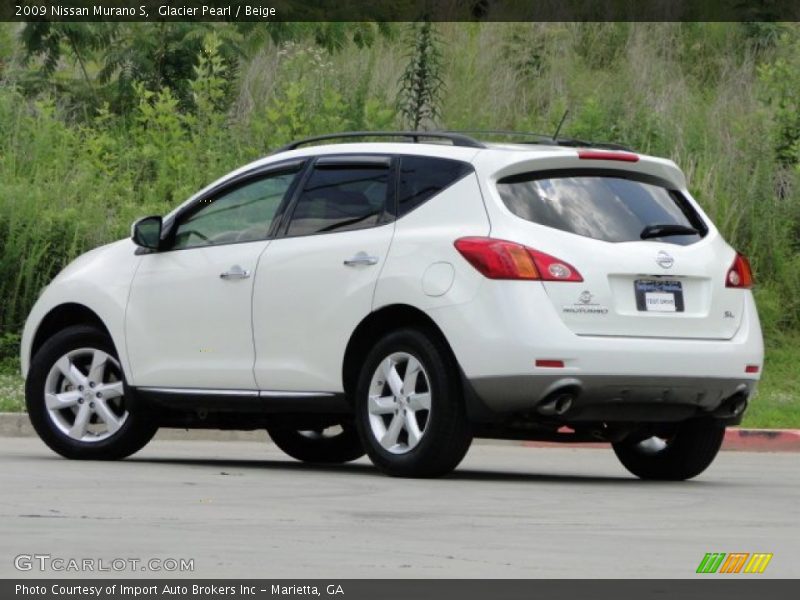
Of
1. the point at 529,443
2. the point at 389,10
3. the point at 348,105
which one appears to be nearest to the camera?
the point at 529,443

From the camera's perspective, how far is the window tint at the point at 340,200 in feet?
38.6

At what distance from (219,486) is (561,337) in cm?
198

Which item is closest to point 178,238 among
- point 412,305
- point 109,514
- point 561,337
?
point 412,305

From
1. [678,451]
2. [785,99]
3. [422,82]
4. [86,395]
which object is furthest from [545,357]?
[785,99]

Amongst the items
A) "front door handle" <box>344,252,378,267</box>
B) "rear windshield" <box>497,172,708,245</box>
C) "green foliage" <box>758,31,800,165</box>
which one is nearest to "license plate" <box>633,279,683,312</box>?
"rear windshield" <box>497,172,708,245</box>

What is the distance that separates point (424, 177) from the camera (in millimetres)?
11664

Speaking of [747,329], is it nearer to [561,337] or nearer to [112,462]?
[561,337]

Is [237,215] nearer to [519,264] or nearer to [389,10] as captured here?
[519,264]

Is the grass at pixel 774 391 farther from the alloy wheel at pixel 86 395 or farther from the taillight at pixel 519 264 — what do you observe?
the taillight at pixel 519 264

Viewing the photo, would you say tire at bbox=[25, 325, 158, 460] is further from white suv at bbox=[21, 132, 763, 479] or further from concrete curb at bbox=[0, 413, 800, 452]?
concrete curb at bbox=[0, 413, 800, 452]

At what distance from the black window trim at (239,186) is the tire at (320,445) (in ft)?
4.78

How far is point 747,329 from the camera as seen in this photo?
1158cm

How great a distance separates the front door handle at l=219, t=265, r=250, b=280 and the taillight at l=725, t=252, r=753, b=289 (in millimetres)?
2785

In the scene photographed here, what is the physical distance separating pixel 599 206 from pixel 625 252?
0.41m
